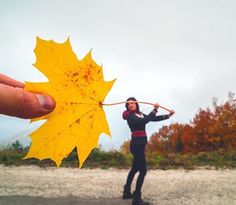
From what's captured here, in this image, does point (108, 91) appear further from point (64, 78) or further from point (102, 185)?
point (102, 185)

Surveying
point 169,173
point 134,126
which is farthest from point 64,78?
point 169,173

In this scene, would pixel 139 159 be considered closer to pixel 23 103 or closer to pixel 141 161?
pixel 141 161

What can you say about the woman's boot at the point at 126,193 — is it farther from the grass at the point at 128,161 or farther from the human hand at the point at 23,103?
the human hand at the point at 23,103

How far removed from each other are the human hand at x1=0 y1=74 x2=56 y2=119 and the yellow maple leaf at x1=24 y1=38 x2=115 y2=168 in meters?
0.05

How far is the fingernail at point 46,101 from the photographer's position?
1606 millimetres

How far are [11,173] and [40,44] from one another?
8014 mm

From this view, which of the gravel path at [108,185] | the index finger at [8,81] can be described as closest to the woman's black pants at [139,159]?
the gravel path at [108,185]

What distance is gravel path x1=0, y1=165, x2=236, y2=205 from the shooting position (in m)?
6.65

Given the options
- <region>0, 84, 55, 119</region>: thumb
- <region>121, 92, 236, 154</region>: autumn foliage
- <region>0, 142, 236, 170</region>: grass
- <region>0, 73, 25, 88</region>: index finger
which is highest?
<region>121, 92, 236, 154</region>: autumn foliage

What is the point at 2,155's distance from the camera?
10.7 m

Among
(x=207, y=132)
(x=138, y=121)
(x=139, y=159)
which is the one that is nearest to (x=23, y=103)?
(x=138, y=121)

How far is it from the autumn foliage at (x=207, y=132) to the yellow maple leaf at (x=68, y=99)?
89.5 feet

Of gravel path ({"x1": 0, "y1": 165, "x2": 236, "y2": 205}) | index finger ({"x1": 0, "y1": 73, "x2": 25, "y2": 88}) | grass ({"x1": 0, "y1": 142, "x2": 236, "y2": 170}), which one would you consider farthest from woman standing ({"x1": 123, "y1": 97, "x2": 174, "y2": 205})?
grass ({"x1": 0, "y1": 142, "x2": 236, "y2": 170})

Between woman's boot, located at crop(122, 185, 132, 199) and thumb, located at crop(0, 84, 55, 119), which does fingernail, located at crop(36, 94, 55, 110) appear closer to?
thumb, located at crop(0, 84, 55, 119)
